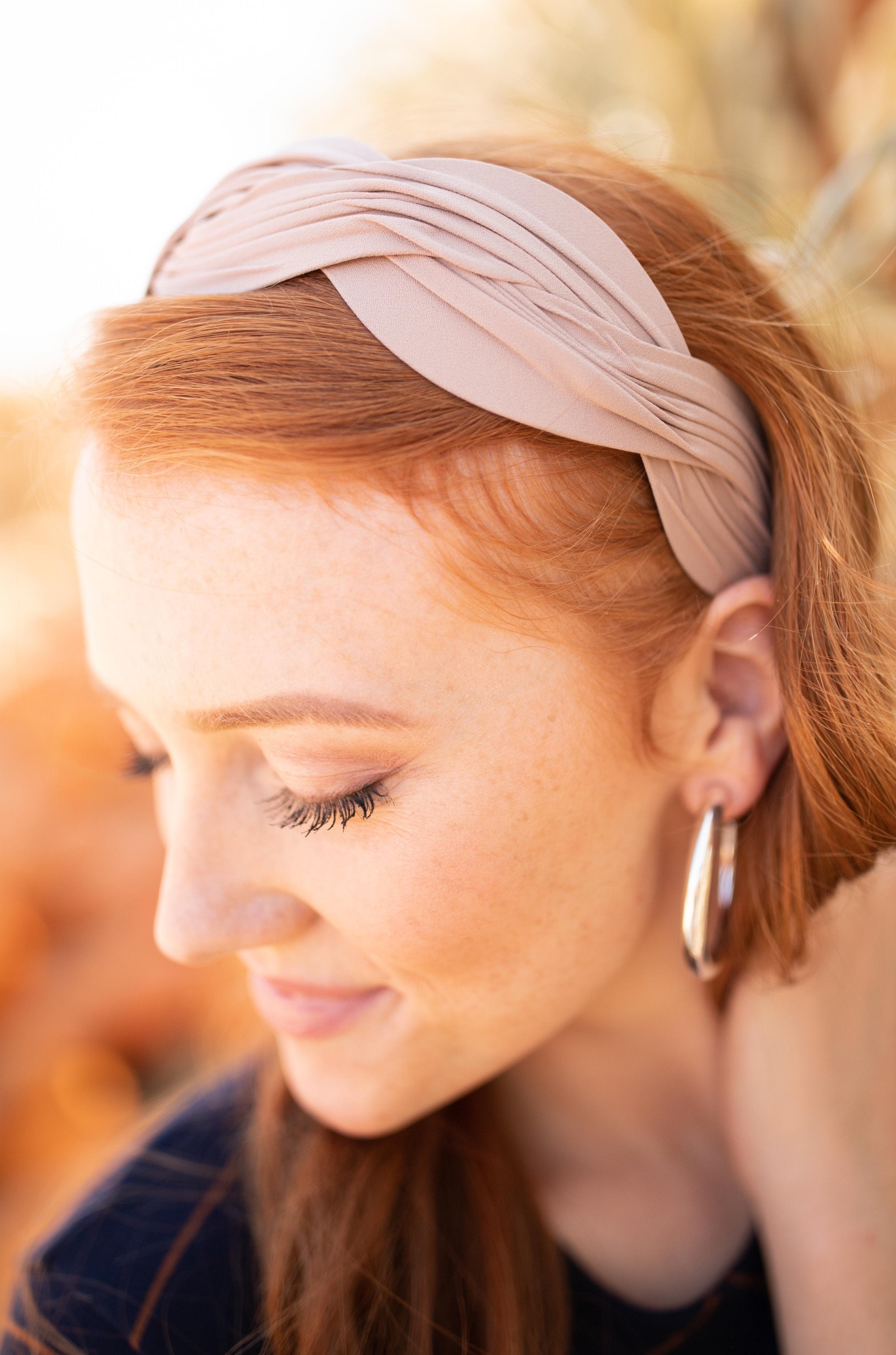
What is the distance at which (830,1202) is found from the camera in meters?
1.18

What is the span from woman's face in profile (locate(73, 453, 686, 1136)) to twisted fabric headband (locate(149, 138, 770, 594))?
0.17 metres

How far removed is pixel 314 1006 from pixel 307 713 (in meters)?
0.40

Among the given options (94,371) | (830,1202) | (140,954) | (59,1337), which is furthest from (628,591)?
(140,954)

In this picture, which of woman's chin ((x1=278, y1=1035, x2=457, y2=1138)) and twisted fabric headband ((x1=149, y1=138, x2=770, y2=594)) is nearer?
twisted fabric headband ((x1=149, y1=138, x2=770, y2=594))

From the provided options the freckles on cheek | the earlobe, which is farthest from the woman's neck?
the freckles on cheek

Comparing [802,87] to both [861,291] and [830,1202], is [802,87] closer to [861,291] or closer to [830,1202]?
[861,291]

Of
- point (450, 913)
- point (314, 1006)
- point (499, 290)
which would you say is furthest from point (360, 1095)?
point (499, 290)

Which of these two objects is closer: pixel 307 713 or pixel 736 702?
pixel 307 713

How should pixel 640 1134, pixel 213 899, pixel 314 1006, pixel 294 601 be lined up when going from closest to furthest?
pixel 294 601
pixel 213 899
pixel 314 1006
pixel 640 1134

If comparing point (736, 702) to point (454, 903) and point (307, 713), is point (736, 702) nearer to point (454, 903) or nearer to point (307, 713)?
point (454, 903)

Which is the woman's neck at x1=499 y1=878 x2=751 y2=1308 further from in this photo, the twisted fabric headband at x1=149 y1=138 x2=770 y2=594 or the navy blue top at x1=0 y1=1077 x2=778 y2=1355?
the twisted fabric headband at x1=149 y1=138 x2=770 y2=594

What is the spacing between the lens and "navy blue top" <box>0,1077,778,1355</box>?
1.11 meters

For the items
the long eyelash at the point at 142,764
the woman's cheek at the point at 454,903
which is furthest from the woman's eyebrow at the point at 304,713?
the long eyelash at the point at 142,764

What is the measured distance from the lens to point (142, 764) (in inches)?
46.7
